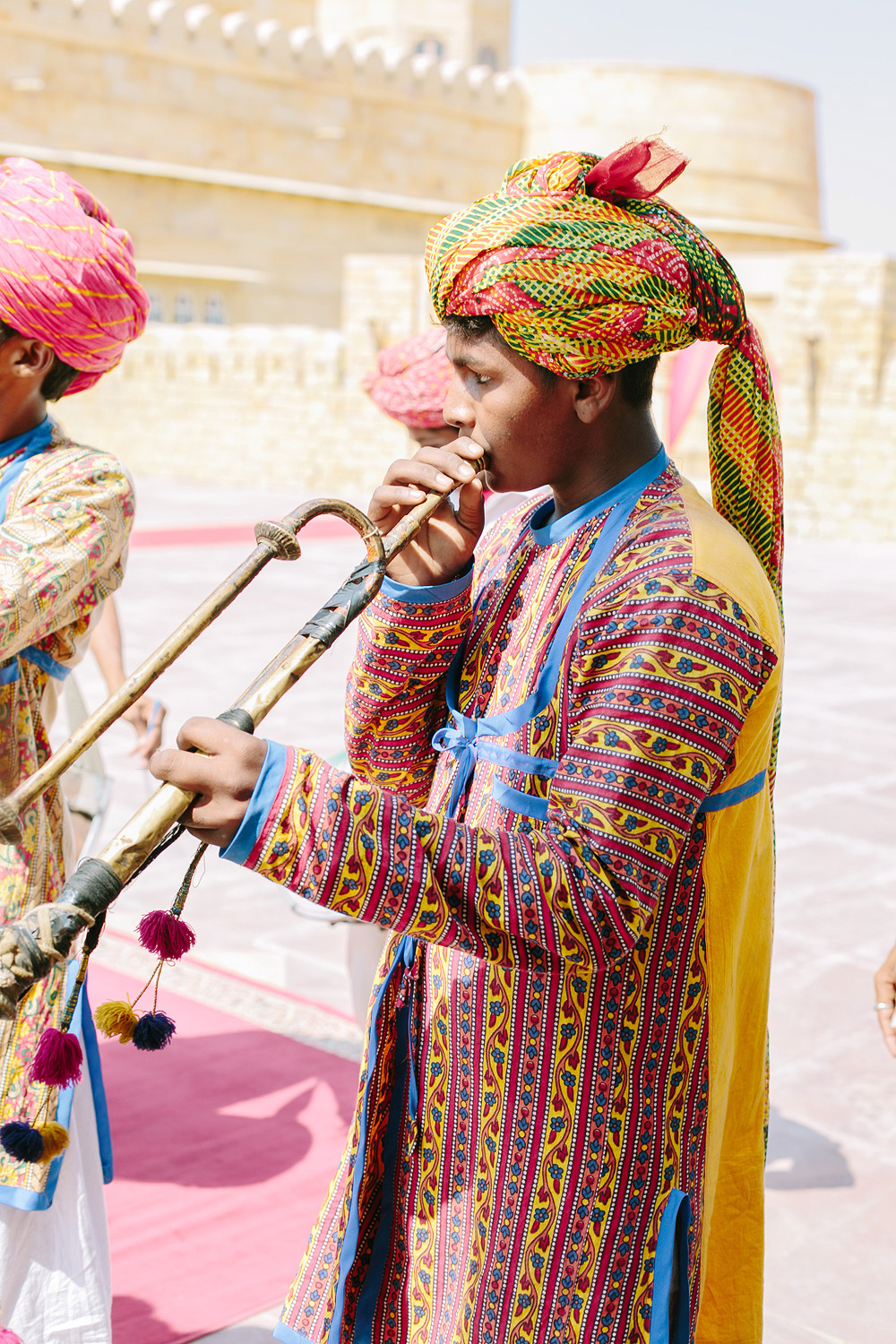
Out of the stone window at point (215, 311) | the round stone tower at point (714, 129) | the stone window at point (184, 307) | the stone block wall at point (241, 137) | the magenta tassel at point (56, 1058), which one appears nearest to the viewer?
the magenta tassel at point (56, 1058)

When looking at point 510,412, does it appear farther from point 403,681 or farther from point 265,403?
point 265,403

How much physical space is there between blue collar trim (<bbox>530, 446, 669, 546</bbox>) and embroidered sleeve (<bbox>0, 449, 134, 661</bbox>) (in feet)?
2.75

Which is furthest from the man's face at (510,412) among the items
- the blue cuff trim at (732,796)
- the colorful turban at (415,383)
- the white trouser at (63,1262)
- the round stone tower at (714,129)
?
the round stone tower at (714,129)

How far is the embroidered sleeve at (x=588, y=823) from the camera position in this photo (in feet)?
4.63

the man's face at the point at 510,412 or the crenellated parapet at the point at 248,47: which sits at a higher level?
the crenellated parapet at the point at 248,47

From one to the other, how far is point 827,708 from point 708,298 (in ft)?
23.2

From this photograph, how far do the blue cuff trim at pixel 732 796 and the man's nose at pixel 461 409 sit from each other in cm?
51

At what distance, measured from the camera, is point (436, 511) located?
1.83m

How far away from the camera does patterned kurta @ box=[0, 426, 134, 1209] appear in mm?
2271

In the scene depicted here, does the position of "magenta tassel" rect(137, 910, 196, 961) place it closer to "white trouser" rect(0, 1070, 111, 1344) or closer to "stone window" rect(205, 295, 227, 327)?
"white trouser" rect(0, 1070, 111, 1344)

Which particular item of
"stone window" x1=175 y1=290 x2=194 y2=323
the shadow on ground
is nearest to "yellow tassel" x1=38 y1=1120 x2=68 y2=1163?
the shadow on ground

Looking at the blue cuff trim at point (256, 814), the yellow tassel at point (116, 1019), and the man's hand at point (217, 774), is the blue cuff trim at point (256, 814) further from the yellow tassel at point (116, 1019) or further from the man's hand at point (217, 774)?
the yellow tassel at point (116, 1019)

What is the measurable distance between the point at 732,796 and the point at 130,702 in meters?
0.70

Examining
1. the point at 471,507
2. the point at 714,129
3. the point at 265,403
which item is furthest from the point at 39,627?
the point at 714,129
